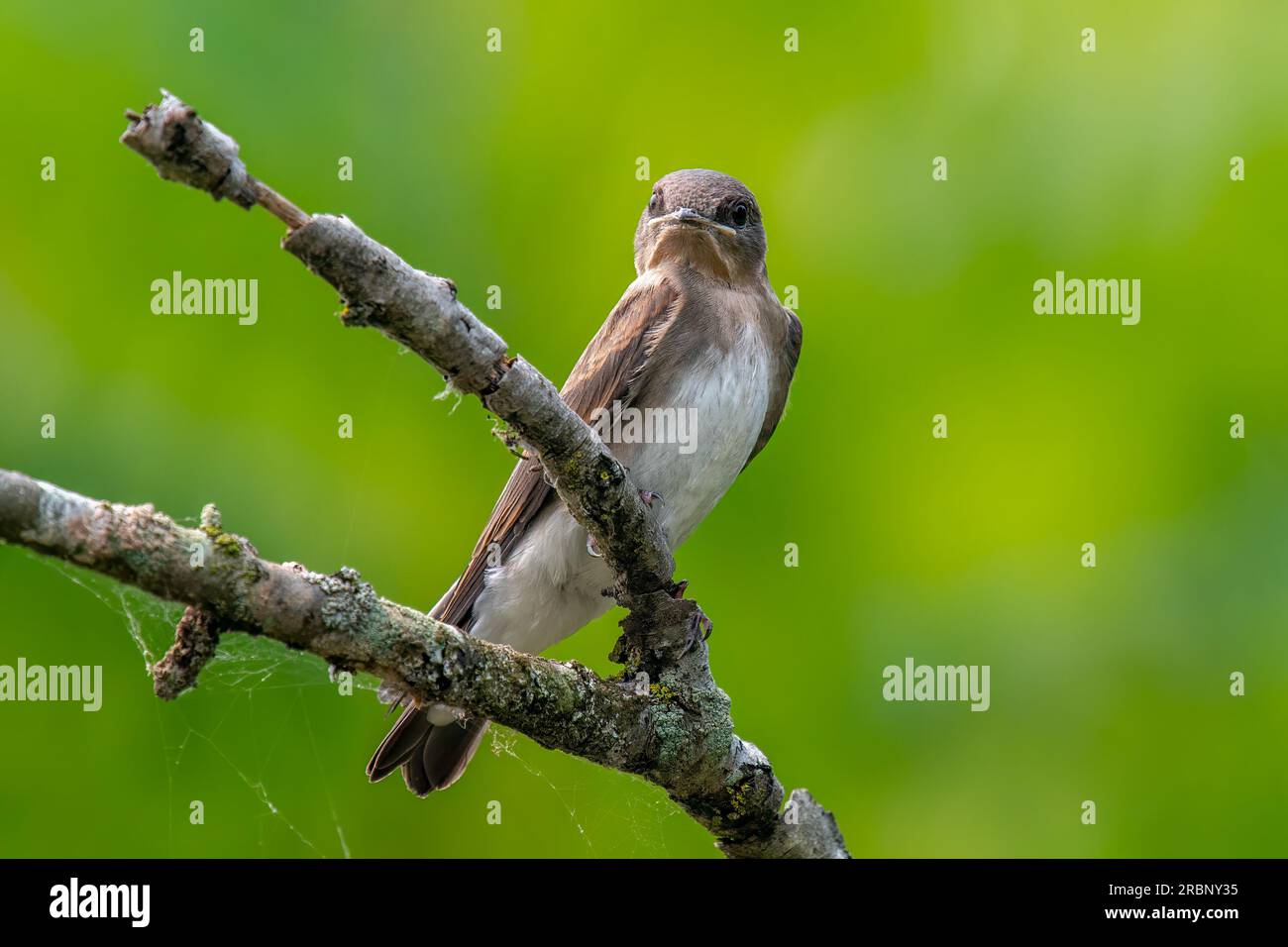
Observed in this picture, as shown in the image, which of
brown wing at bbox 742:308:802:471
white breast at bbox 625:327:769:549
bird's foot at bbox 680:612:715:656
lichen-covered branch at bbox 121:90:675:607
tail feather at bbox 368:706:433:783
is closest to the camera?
lichen-covered branch at bbox 121:90:675:607

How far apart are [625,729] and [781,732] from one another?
122 centimetres

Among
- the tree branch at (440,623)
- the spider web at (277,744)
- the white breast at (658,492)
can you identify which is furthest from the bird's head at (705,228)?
the spider web at (277,744)

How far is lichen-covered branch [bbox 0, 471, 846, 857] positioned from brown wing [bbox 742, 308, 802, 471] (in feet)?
4.36

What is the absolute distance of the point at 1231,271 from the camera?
542 cm

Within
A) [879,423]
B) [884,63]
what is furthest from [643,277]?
[884,63]

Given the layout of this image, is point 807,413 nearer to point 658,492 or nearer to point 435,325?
point 658,492

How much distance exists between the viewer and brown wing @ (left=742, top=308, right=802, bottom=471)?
5188 millimetres

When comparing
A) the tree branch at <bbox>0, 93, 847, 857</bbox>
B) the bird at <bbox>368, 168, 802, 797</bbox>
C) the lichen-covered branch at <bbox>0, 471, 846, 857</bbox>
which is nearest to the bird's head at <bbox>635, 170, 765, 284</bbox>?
the bird at <bbox>368, 168, 802, 797</bbox>

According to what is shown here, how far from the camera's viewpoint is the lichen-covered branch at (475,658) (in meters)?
2.58

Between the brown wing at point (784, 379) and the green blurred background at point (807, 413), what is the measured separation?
11cm

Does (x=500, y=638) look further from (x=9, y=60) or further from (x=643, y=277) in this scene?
(x=9, y=60)

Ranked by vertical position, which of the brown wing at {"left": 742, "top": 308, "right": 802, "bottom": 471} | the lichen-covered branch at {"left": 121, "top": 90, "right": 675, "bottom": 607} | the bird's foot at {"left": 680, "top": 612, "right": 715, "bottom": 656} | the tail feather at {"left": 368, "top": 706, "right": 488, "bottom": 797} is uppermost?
the brown wing at {"left": 742, "top": 308, "right": 802, "bottom": 471}

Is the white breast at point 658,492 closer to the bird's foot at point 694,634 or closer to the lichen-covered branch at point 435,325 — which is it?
the bird's foot at point 694,634

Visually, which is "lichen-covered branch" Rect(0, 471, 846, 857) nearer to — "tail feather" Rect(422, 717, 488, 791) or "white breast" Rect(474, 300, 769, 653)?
"white breast" Rect(474, 300, 769, 653)
